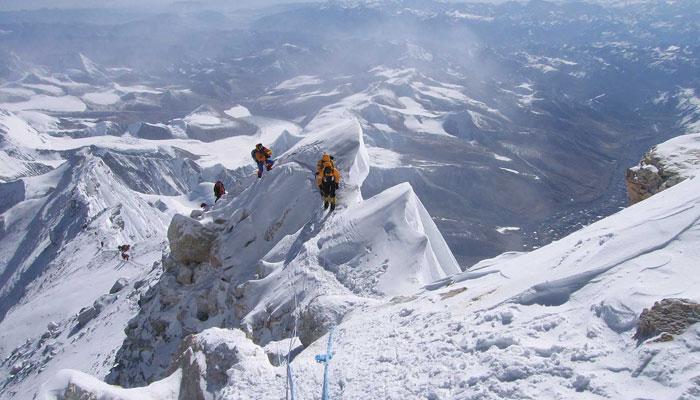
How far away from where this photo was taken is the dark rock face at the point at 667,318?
7.08 meters

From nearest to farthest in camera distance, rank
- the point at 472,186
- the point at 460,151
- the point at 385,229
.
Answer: the point at 385,229 < the point at 472,186 < the point at 460,151

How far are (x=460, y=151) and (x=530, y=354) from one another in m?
197

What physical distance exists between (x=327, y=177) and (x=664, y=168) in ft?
39.4

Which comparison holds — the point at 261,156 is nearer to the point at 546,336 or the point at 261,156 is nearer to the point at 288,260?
the point at 288,260

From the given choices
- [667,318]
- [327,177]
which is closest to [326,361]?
[667,318]

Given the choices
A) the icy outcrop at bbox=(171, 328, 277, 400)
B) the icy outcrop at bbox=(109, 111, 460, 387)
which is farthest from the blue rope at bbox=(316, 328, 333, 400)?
the icy outcrop at bbox=(109, 111, 460, 387)

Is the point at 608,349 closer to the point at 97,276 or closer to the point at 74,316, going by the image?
Answer: the point at 74,316

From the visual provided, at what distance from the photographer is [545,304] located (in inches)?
359

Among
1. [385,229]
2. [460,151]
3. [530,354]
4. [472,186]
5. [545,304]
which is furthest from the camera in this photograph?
[460,151]

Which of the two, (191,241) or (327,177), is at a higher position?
(327,177)

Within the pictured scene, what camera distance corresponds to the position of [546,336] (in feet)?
27.2

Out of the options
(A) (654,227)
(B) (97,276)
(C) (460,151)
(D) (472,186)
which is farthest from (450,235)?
(A) (654,227)

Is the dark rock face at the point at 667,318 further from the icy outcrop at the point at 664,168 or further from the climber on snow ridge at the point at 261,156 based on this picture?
the climber on snow ridge at the point at 261,156

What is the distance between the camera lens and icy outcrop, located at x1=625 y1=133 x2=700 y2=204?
1586cm
